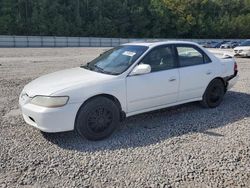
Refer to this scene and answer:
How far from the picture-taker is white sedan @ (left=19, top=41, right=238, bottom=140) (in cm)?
403

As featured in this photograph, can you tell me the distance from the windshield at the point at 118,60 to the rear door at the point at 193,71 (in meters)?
0.88

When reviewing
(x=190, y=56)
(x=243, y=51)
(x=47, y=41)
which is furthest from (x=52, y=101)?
(x=47, y=41)

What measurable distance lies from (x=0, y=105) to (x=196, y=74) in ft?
14.2

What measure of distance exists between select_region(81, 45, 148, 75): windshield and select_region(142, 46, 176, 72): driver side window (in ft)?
0.54

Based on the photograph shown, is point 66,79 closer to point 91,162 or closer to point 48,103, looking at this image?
point 48,103

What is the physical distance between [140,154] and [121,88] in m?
1.15

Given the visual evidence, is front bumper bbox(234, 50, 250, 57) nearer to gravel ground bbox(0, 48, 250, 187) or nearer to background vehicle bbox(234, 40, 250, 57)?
background vehicle bbox(234, 40, 250, 57)

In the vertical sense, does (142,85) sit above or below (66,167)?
above

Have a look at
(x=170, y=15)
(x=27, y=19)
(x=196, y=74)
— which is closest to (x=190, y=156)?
(x=196, y=74)

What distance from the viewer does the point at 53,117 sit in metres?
3.94

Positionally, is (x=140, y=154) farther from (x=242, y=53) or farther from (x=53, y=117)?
(x=242, y=53)

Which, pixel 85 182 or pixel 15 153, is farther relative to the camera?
pixel 15 153

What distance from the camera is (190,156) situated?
380 centimetres

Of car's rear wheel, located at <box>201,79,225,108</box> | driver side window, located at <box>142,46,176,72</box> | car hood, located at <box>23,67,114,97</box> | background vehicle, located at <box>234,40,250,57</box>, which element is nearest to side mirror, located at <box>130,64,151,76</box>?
driver side window, located at <box>142,46,176,72</box>
